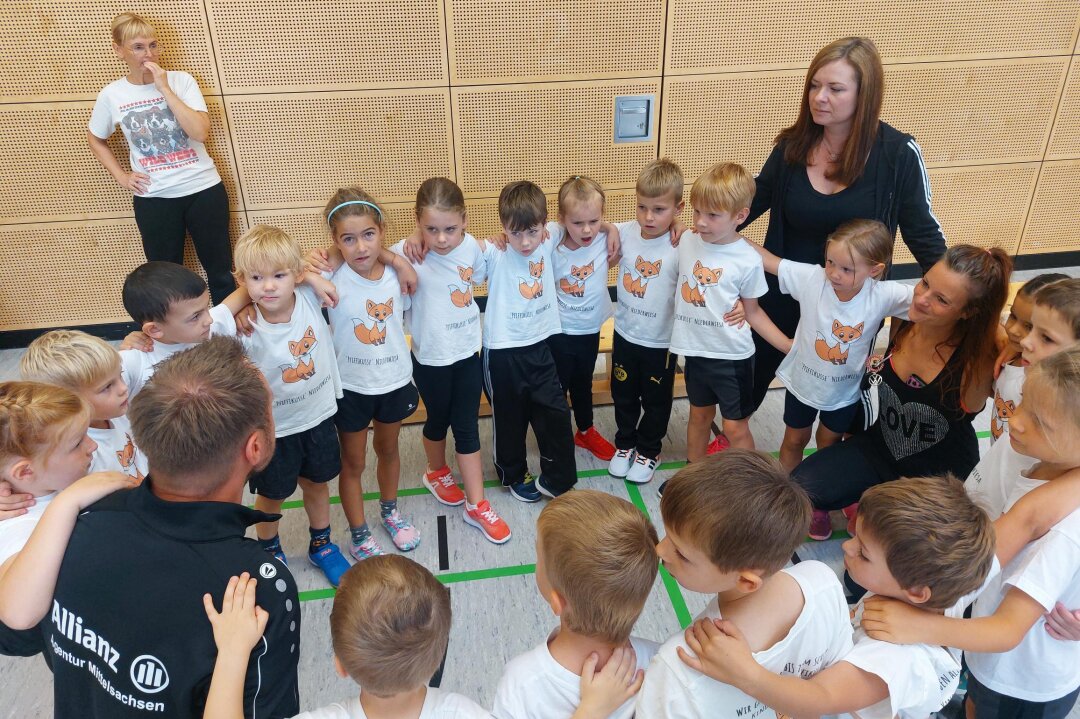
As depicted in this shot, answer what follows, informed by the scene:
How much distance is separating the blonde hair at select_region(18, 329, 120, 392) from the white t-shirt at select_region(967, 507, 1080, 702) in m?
2.31

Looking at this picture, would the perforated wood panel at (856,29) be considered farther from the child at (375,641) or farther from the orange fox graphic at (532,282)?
the child at (375,641)

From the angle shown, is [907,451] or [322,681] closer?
[322,681]

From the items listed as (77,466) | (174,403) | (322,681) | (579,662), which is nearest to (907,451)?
(579,662)

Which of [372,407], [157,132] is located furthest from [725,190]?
[157,132]

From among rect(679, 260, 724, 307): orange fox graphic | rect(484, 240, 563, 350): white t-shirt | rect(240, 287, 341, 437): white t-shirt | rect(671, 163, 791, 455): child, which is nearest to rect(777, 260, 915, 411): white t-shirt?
rect(671, 163, 791, 455): child

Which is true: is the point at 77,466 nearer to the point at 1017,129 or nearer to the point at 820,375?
the point at 820,375

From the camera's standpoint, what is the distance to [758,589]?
1346mm

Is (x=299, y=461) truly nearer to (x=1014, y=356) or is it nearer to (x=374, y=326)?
(x=374, y=326)

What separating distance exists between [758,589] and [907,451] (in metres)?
1.44

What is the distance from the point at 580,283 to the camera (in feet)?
9.61

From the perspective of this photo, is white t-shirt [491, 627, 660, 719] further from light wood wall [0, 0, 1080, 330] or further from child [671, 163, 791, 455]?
light wood wall [0, 0, 1080, 330]

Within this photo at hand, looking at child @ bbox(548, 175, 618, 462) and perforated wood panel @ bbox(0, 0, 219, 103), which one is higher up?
perforated wood panel @ bbox(0, 0, 219, 103)

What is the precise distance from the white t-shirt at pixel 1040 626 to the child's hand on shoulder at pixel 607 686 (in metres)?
0.88

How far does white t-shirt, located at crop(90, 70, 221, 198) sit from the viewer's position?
12.6 feet
